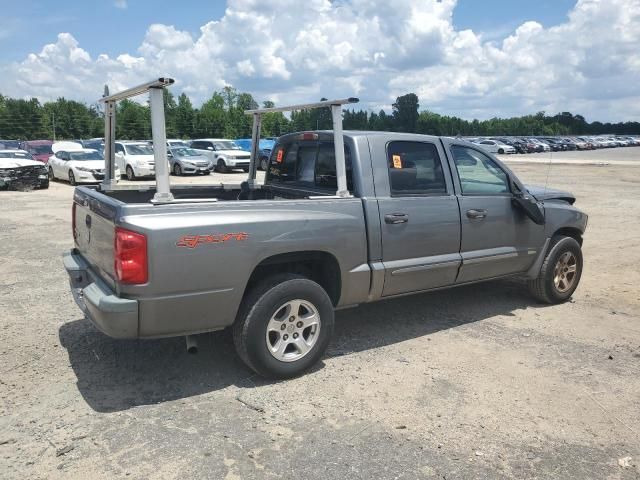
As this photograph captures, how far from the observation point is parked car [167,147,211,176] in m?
25.5

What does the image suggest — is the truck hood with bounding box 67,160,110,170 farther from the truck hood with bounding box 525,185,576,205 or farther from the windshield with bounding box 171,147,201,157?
the truck hood with bounding box 525,185,576,205

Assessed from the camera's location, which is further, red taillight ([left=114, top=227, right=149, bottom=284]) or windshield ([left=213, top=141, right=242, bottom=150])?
windshield ([left=213, top=141, right=242, bottom=150])

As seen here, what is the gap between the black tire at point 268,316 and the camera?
384 cm

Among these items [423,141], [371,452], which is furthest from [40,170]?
[371,452]

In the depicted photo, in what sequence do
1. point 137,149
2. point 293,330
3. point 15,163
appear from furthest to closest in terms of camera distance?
point 137,149 → point 15,163 → point 293,330

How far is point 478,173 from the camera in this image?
5.34 meters

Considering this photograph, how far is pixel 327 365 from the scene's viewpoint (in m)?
4.39

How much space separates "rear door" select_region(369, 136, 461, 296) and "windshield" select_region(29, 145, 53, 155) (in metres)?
26.7

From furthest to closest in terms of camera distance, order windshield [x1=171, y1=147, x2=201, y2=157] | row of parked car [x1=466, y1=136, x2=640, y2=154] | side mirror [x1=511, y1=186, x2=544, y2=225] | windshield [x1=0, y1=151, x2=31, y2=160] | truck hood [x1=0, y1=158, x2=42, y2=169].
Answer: row of parked car [x1=466, y1=136, x2=640, y2=154] → windshield [x1=171, y1=147, x2=201, y2=157] → windshield [x1=0, y1=151, x2=31, y2=160] → truck hood [x1=0, y1=158, x2=42, y2=169] → side mirror [x1=511, y1=186, x2=544, y2=225]

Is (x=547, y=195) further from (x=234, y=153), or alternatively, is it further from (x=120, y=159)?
(x=234, y=153)

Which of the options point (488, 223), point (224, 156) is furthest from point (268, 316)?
point (224, 156)

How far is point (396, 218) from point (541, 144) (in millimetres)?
62474

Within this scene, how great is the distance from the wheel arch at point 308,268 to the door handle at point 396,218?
579 mm

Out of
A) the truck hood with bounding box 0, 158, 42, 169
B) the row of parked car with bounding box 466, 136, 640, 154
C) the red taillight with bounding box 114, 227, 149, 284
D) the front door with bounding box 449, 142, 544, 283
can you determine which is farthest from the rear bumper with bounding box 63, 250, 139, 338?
the row of parked car with bounding box 466, 136, 640, 154
